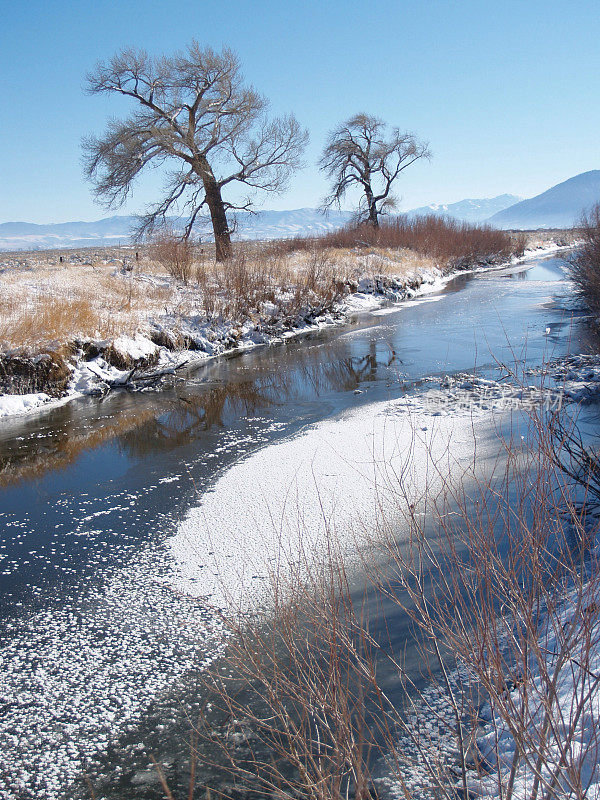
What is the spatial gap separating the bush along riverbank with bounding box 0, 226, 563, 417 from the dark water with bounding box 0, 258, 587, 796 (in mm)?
924

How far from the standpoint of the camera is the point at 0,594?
14.0ft

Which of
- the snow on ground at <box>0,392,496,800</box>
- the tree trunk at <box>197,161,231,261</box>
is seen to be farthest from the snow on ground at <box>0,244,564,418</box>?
the tree trunk at <box>197,161,231,261</box>

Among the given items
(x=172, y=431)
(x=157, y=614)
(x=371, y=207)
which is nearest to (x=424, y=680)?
(x=157, y=614)

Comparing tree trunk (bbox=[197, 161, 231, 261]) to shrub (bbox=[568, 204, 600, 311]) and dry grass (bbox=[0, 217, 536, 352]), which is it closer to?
dry grass (bbox=[0, 217, 536, 352])

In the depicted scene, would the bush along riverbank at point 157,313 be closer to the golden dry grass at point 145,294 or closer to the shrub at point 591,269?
the golden dry grass at point 145,294

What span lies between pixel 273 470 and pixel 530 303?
13.5 meters

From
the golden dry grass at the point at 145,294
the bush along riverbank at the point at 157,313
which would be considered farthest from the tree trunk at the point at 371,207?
the golden dry grass at the point at 145,294

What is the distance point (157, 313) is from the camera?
1373 cm

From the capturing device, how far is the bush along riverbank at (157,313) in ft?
34.4

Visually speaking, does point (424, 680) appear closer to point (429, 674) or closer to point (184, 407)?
point (429, 674)

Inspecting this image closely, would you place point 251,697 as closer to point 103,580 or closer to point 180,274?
point 103,580

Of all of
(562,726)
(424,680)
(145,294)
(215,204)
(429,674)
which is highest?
(215,204)

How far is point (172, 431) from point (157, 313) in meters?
6.33

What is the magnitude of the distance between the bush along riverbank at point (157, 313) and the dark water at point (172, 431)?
0.92 m
